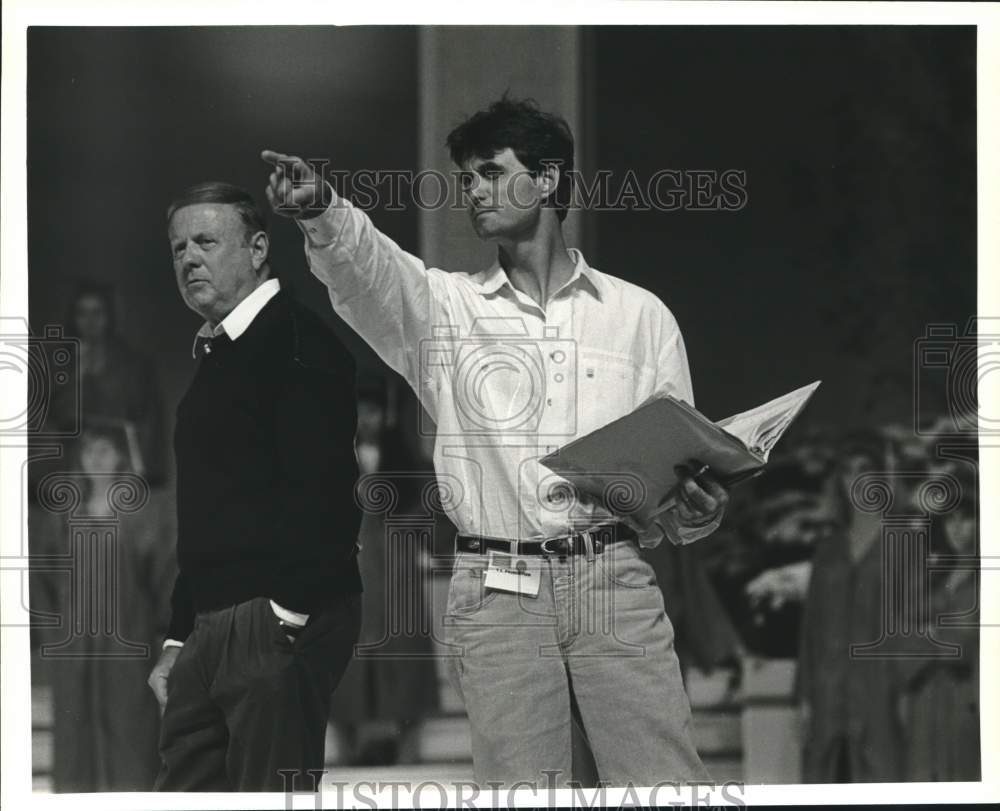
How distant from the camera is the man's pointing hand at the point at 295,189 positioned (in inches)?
163

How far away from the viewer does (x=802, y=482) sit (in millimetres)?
4332

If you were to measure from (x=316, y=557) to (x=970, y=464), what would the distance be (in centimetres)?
203

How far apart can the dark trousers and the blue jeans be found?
385mm

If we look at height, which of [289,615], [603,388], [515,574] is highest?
[603,388]

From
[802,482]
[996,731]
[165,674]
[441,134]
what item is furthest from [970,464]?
[165,674]

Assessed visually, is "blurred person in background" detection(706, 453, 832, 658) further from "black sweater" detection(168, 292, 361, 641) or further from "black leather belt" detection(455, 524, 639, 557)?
"black sweater" detection(168, 292, 361, 641)

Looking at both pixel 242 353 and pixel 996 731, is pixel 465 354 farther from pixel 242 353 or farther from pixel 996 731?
pixel 996 731

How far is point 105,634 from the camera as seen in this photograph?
4270 millimetres

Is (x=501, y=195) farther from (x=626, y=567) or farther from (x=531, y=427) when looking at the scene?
(x=626, y=567)

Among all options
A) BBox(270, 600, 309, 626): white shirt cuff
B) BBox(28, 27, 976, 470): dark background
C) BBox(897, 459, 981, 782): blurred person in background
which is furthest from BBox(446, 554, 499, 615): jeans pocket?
BBox(897, 459, 981, 782): blurred person in background

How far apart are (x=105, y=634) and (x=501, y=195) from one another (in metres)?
1.78

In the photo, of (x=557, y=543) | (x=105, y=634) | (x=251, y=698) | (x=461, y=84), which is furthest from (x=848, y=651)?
(x=105, y=634)

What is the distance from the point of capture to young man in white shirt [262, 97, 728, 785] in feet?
13.7

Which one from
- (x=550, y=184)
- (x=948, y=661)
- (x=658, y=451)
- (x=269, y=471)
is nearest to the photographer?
(x=658, y=451)
